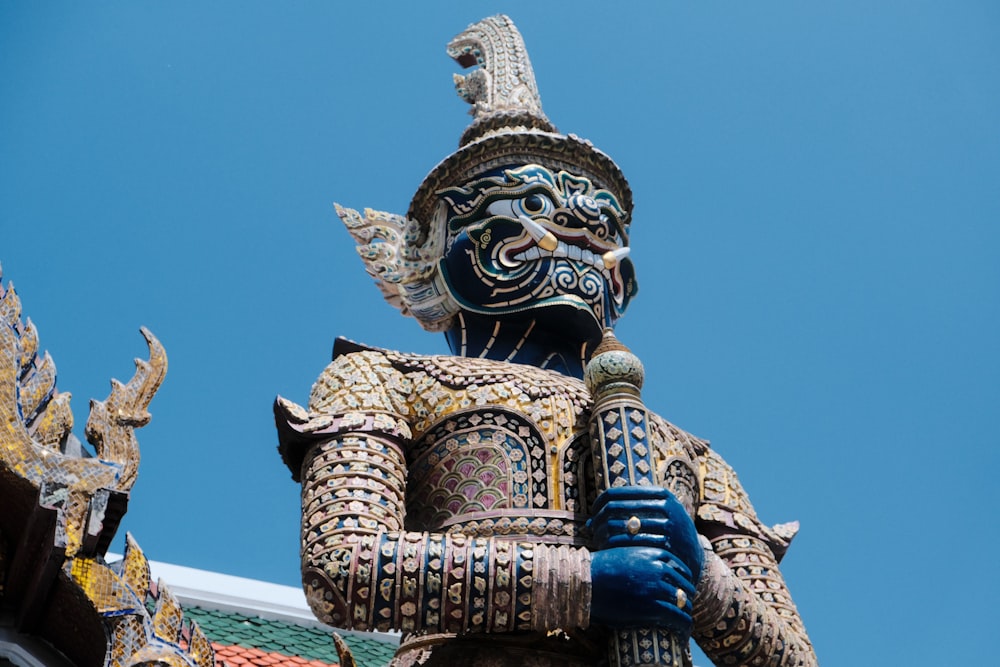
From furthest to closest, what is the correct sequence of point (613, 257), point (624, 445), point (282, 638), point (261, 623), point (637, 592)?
point (261, 623) → point (282, 638) → point (613, 257) → point (624, 445) → point (637, 592)

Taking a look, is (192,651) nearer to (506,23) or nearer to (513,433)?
(513,433)

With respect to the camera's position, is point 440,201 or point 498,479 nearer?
point 498,479

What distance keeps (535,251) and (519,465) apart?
42.1 inches

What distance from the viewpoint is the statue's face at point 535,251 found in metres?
5.15

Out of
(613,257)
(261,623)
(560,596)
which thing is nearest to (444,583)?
(560,596)

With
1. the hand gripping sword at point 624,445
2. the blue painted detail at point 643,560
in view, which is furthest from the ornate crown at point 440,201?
the blue painted detail at point 643,560

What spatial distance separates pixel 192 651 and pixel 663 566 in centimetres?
146

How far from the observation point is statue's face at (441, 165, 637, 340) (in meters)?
5.15

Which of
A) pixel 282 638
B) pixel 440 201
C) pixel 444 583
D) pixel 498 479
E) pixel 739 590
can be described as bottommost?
pixel 444 583

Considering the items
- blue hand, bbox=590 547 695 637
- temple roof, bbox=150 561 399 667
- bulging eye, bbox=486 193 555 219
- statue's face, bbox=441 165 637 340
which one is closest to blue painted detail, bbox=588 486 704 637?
blue hand, bbox=590 547 695 637

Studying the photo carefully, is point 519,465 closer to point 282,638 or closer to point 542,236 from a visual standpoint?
point 542,236

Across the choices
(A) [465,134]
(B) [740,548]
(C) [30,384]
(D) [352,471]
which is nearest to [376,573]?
(D) [352,471]

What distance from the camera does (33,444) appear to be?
374cm

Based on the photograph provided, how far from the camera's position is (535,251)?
518cm
